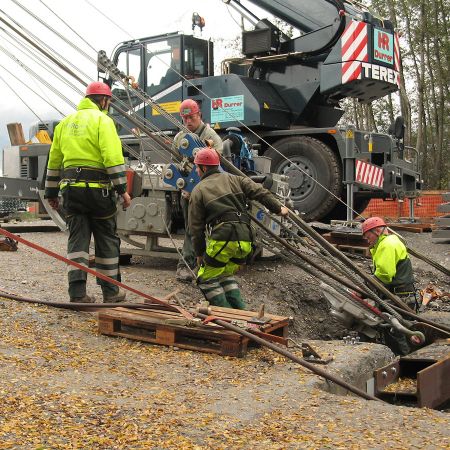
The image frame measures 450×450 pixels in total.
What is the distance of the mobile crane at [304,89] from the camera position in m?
11.8

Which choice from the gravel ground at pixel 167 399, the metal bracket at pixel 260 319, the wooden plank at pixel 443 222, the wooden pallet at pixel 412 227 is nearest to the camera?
the gravel ground at pixel 167 399

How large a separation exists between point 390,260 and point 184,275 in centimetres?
233

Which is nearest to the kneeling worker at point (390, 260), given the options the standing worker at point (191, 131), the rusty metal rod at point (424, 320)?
the rusty metal rod at point (424, 320)

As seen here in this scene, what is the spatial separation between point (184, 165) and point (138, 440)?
4410mm

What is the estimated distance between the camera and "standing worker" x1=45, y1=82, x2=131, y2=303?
616cm

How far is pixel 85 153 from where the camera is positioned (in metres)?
6.20

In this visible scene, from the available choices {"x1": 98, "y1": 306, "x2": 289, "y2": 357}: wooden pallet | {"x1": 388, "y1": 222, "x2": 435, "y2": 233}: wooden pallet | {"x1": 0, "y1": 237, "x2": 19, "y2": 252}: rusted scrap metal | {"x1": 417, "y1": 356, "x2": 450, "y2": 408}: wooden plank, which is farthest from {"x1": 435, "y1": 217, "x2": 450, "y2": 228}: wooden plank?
{"x1": 98, "y1": 306, "x2": 289, "y2": 357}: wooden pallet

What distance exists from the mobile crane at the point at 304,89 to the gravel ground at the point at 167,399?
613 centimetres

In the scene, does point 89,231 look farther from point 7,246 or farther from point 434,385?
point 7,246

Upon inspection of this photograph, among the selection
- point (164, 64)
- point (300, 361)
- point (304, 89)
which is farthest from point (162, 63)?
point (300, 361)

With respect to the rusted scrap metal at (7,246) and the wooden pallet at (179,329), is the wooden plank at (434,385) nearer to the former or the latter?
the wooden pallet at (179,329)

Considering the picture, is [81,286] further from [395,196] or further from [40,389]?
[395,196]

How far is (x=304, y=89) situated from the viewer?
1264 cm

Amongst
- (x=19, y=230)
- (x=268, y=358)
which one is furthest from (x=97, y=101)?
(x=19, y=230)
